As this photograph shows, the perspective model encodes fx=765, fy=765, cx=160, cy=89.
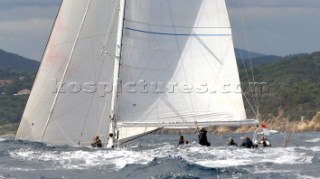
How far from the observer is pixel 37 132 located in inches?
1374

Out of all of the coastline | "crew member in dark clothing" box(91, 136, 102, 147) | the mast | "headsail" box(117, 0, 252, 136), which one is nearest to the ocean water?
"crew member in dark clothing" box(91, 136, 102, 147)

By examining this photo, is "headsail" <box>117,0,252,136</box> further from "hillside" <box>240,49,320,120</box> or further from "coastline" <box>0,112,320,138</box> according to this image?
"hillside" <box>240,49,320,120</box>

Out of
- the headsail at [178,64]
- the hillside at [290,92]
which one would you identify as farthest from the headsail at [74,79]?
the hillside at [290,92]

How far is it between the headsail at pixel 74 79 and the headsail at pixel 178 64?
1599 mm

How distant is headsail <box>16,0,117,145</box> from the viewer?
3509 cm

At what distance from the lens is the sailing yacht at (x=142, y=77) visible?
34.7 meters

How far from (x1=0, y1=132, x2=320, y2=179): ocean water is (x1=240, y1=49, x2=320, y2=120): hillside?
86.3 metres

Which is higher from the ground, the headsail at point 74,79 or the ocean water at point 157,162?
the headsail at point 74,79

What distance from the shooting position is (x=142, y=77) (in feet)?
115

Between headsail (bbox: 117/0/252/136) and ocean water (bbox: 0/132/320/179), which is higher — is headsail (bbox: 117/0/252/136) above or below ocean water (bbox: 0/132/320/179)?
above

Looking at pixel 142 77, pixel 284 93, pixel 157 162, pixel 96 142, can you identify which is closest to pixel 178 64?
pixel 142 77

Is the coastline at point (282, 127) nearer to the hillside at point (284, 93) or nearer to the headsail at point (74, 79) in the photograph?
the hillside at point (284, 93)

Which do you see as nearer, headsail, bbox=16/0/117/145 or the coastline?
headsail, bbox=16/0/117/145

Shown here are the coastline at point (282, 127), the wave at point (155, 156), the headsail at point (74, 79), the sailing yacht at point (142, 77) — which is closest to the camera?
the wave at point (155, 156)
